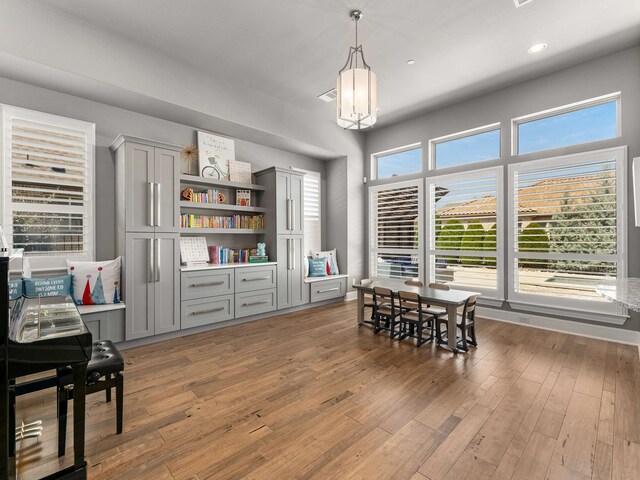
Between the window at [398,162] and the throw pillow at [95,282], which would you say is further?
the window at [398,162]

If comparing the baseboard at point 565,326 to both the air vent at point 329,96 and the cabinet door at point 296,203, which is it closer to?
the cabinet door at point 296,203

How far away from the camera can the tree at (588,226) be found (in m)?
3.81

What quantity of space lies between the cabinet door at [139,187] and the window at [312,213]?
3096mm

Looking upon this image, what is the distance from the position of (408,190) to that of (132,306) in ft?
16.0

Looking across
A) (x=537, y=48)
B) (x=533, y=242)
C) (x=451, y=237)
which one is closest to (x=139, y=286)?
(x=451, y=237)

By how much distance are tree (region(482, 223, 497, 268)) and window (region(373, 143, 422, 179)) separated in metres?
1.72

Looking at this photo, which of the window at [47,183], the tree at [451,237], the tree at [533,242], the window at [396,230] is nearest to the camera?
the window at [47,183]

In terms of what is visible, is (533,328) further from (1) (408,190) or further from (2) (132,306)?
(2) (132,306)

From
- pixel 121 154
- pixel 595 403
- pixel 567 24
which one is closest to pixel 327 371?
pixel 595 403

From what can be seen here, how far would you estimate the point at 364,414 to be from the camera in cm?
225

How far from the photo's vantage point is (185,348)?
3625 mm

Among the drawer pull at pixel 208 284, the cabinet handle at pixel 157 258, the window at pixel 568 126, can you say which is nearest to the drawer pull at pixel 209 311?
the drawer pull at pixel 208 284

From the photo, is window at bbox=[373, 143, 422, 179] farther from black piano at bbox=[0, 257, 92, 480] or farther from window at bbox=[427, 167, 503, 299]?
black piano at bbox=[0, 257, 92, 480]

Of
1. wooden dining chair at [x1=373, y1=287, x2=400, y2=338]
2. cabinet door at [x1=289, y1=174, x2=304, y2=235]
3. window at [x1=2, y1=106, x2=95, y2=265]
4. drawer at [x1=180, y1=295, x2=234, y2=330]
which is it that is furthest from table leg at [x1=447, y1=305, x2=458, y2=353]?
window at [x1=2, y1=106, x2=95, y2=265]
